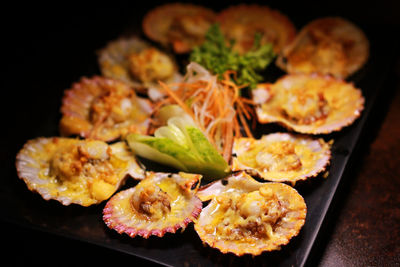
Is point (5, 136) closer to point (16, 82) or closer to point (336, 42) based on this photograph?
point (16, 82)

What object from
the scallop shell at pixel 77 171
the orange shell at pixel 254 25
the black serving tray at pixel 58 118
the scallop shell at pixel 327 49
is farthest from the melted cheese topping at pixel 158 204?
the orange shell at pixel 254 25

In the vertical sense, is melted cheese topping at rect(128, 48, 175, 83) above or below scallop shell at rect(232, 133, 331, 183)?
above

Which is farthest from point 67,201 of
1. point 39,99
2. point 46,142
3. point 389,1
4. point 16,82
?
point 389,1

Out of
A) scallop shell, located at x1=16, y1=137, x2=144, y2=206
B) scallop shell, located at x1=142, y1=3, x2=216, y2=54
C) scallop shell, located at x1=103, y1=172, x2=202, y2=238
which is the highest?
scallop shell, located at x1=142, y1=3, x2=216, y2=54

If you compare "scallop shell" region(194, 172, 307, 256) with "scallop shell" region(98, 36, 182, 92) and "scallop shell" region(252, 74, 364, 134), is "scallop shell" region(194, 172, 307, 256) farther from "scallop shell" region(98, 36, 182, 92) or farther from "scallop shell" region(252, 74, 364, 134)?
"scallop shell" region(98, 36, 182, 92)

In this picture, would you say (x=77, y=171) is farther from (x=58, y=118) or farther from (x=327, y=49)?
(x=327, y=49)

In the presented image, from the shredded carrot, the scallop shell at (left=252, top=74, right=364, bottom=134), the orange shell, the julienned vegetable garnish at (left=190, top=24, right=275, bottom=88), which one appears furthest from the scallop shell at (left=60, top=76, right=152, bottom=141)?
the orange shell
